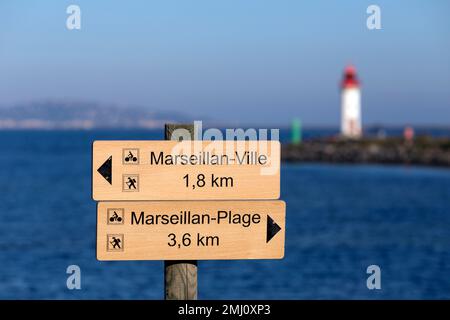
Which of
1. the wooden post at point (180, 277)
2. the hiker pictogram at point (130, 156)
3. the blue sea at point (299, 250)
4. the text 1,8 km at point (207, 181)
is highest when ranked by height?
the hiker pictogram at point (130, 156)

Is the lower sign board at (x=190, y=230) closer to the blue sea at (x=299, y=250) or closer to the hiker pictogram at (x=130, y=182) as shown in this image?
the hiker pictogram at (x=130, y=182)

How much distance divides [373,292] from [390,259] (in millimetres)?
7112

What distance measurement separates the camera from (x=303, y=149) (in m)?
78.7

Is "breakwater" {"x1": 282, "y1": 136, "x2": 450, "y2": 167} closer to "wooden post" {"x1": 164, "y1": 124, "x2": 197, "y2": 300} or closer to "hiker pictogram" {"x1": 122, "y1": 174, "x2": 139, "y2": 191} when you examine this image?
"wooden post" {"x1": 164, "y1": 124, "x2": 197, "y2": 300}

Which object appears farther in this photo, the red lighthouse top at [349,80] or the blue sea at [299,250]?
the red lighthouse top at [349,80]

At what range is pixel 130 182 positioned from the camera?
4.31m

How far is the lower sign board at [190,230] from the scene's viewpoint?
4293 mm

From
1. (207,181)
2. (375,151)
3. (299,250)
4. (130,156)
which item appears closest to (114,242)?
(130,156)

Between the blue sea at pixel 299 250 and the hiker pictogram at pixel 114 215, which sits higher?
the hiker pictogram at pixel 114 215

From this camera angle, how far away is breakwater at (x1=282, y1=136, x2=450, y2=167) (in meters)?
68.4

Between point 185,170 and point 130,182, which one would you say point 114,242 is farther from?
point 185,170

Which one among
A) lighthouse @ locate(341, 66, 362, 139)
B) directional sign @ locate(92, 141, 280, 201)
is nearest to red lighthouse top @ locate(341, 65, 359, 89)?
lighthouse @ locate(341, 66, 362, 139)

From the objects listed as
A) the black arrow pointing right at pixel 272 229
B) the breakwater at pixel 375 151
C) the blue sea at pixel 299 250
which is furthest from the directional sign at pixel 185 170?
the breakwater at pixel 375 151

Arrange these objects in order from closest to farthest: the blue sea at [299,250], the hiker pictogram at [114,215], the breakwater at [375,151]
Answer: the hiker pictogram at [114,215] → the blue sea at [299,250] → the breakwater at [375,151]
